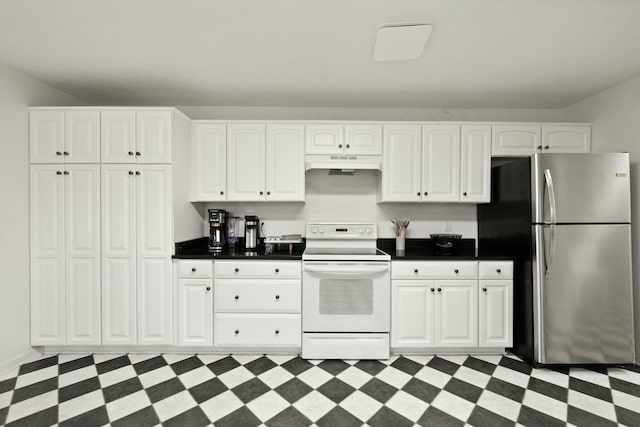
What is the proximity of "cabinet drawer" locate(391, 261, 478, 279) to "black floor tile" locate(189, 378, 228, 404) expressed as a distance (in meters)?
1.65

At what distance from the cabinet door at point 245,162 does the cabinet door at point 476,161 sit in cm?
207

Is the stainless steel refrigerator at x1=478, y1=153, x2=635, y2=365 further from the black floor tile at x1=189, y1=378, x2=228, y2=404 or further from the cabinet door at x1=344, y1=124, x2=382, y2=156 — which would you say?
the black floor tile at x1=189, y1=378, x2=228, y2=404

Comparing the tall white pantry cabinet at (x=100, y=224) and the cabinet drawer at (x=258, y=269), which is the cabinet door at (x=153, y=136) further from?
the cabinet drawer at (x=258, y=269)

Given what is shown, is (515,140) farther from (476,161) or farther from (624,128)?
(624,128)

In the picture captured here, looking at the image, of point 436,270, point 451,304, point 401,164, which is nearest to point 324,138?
point 401,164

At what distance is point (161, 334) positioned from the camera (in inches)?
96.3

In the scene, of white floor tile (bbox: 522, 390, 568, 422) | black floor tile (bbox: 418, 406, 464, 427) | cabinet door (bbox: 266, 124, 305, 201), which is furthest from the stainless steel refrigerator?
cabinet door (bbox: 266, 124, 305, 201)

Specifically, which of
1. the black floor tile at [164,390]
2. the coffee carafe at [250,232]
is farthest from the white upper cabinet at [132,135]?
the black floor tile at [164,390]

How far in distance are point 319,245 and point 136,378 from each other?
Answer: 191 centimetres

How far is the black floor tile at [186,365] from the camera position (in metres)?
2.25

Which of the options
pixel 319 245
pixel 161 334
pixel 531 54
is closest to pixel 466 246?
pixel 319 245

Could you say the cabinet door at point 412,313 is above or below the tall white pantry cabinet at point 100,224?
below

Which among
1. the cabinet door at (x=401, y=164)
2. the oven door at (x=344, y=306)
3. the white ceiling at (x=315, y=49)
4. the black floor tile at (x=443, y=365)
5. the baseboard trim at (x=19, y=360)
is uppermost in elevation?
the white ceiling at (x=315, y=49)

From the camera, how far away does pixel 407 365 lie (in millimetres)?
2348
